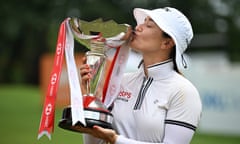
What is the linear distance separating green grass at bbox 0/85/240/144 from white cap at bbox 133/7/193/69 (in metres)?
3.74

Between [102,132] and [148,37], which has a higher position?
[148,37]

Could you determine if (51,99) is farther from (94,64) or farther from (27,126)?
(27,126)

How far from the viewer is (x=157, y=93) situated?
3.37m

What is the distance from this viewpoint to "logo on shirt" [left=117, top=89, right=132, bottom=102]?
135 inches

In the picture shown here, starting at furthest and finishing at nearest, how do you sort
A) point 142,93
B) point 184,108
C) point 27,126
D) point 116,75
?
point 27,126
point 116,75
point 142,93
point 184,108

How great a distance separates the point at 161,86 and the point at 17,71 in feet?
106

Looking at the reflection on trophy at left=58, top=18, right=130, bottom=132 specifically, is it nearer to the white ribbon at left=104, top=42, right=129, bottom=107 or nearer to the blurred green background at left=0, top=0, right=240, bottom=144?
the white ribbon at left=104, top=42, right=129, bottom=107

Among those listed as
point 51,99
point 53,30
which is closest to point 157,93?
point 51,99

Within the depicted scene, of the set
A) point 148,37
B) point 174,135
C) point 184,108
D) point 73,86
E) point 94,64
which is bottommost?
point 174,135

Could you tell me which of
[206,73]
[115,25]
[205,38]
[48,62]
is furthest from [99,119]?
[205,38]

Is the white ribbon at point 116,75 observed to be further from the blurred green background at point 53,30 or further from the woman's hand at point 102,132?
the blurred green background at point 53,30

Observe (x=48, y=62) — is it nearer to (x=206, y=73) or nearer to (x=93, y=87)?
(x=206, y=73)

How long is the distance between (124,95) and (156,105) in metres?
0.21

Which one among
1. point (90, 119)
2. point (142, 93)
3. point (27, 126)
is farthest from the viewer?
point (27, 126)
